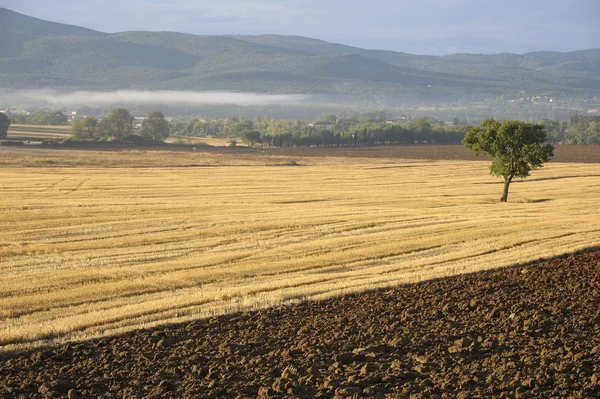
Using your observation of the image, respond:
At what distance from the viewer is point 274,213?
45.8m

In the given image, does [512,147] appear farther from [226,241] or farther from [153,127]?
[153,127]

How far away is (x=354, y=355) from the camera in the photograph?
618 inches

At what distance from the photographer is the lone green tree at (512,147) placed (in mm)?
59094

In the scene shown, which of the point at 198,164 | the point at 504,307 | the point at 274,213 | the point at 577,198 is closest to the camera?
the point at 504,307

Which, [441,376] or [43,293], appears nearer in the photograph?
[441,376]

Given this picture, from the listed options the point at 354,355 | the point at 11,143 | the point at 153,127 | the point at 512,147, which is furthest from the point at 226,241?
the point at 153,127

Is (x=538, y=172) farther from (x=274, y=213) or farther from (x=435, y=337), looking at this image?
(x=435, y=337)

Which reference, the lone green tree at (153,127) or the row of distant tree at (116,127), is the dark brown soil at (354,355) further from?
the lone green tree at (153,127)

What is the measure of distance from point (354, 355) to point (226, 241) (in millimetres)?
19742

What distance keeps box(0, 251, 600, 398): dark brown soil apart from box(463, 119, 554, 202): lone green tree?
129 ft

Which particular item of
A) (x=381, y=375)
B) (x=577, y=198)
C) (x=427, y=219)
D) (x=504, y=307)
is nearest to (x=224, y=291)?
(x=504, y=307)

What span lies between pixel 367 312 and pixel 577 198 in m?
46.3

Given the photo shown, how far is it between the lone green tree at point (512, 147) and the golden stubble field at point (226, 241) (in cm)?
248

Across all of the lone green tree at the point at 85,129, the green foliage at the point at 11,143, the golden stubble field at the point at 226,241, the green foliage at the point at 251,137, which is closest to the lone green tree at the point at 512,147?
the golden stubble field at the point at 226,241
